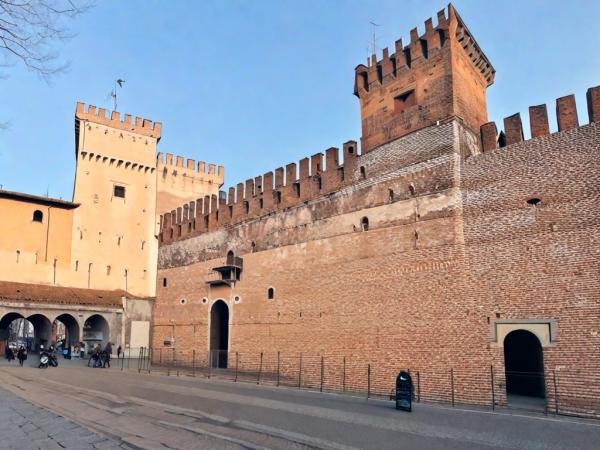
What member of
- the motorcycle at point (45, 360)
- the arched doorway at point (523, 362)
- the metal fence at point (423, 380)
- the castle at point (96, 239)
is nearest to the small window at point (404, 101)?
the arched doorway at point (523, 362)

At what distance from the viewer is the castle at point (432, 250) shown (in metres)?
11.3

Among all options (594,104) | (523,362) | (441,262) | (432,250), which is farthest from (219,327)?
(594,104)

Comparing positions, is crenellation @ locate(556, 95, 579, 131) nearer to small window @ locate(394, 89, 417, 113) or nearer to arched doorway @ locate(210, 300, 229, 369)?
small window @ locate(394, 89, 417, 113)

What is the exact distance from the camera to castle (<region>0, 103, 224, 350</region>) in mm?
28594

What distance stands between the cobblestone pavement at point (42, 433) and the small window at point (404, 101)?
1276cm

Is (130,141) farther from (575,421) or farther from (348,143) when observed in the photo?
(575,421)

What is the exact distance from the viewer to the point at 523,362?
15.3 meters

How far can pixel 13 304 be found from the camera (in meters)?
26.8

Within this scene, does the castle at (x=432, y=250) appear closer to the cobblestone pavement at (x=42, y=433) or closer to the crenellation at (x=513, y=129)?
the crenellation at (x=513, y=129)

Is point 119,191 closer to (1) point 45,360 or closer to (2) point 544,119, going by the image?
(1) point 45,360

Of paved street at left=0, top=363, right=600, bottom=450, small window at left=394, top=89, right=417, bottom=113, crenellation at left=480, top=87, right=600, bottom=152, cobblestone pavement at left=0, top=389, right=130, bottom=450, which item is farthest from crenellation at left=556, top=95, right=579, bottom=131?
cobblestone pavement at left=0, top=389, right=130, bottom=450

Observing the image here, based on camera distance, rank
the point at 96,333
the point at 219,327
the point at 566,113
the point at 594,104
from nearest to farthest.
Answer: the point at 594,104
the point at 566,113
the point at 219,327
the point at 96,333

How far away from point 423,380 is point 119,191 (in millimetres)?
26303

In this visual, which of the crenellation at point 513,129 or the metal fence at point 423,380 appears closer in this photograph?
the metal fence at point 423,380
